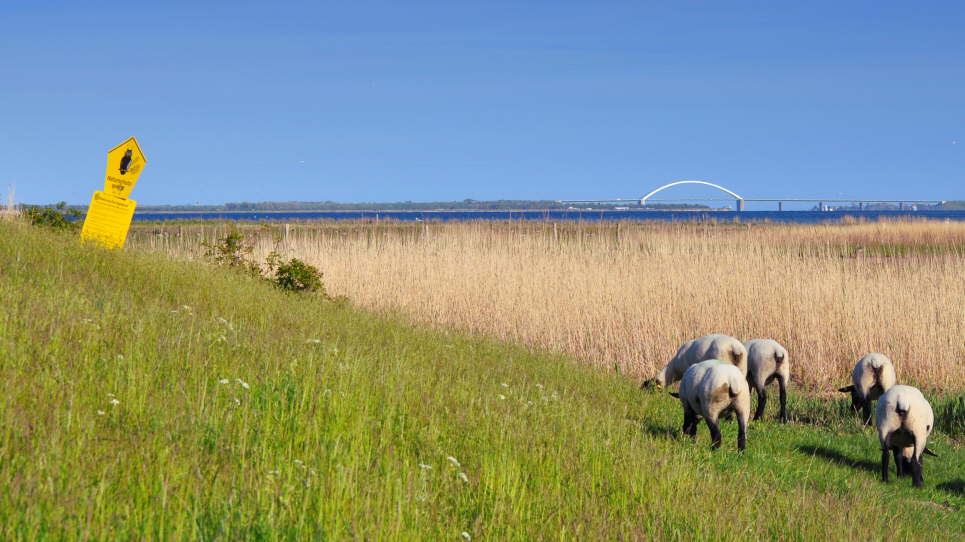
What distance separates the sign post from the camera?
45.7 ft

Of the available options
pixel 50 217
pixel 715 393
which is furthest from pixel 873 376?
pixel 50 217

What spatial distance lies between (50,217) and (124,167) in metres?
2.80

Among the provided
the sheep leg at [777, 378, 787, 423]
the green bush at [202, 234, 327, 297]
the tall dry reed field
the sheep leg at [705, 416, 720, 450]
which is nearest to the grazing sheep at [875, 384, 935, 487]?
the sheep leg at [705, 416, 720, 450]

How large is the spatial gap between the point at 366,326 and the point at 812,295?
8.35m


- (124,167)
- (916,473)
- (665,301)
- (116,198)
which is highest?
(124,167)

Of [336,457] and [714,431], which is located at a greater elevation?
[336,457]

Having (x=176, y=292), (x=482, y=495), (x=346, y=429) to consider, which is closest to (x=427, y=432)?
(x=346, y=429)

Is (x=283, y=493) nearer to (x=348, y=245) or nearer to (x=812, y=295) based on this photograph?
(x=812, y=295)

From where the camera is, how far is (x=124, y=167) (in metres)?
14.1

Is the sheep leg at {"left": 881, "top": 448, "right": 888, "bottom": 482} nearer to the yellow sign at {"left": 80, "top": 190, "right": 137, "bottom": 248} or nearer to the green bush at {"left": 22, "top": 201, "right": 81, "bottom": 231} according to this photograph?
the yellow sign at {"left": 80, "top": 190, "right": 137, "bottom": 248}

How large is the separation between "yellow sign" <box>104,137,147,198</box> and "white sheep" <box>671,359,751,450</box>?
9.87 metres

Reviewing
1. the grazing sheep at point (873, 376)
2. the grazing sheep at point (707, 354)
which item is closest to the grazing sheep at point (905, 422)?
the grazing sheep at point (873, 376)

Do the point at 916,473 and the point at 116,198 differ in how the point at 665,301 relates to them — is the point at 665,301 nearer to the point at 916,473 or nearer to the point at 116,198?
the point at 916,473

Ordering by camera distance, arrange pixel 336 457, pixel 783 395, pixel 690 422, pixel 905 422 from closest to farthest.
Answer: pixel 336 457 < pixel 905 422 < pixel 690 422 < pixel 783 395
